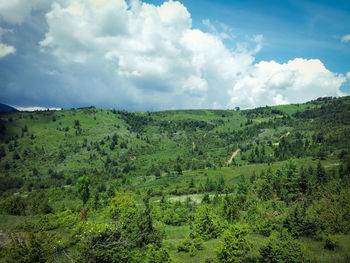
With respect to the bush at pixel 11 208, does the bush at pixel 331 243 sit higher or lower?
higher

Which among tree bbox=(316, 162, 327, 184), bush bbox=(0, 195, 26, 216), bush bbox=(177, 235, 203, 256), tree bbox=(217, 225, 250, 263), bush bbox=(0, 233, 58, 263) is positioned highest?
bush bbox=(0, 233, 58, 263)

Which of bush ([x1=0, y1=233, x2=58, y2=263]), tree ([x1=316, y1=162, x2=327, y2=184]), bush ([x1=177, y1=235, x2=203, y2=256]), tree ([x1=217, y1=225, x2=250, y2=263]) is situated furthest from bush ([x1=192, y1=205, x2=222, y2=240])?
tree ([x1=316, y1=162, x2=327, y2=184])

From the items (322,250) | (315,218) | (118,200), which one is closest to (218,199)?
(118,200)

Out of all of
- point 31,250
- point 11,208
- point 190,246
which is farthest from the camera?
point 11,208

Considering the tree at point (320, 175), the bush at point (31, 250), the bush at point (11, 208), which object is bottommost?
the bush at point (11, 208)

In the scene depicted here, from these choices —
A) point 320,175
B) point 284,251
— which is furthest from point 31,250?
point 320,175

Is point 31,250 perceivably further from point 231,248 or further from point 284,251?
point 284,251

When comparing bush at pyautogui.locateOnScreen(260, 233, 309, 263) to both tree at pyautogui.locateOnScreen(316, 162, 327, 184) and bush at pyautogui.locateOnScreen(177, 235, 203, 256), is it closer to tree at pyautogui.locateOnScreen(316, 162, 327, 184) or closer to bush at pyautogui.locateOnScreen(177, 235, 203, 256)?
bush at pyautogui.locateOnScreen(177, 235, 203, 256)

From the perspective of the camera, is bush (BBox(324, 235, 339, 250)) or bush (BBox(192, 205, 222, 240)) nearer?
bush (BBox(324, 235, 339, 250))

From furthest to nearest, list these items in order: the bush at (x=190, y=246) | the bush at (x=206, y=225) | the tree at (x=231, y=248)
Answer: the bush at (x=206, y=225), the bush at (x=190, y=246), the tree at (x=231, y=248)

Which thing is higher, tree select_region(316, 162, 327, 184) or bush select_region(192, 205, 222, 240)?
tree select_region(316, 162, 327, 184)

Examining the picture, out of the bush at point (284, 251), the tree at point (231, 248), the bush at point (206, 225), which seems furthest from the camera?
the bush at point (206, 225)

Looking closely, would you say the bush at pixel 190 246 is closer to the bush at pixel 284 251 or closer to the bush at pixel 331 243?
the bush at pixel 284 251

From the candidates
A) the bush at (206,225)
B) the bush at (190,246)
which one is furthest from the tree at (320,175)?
the bush at (190,246)
